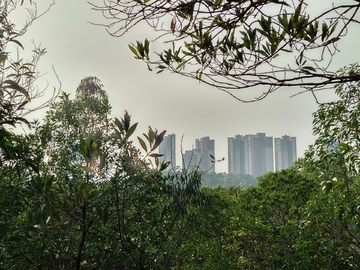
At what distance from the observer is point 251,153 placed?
80062 mm

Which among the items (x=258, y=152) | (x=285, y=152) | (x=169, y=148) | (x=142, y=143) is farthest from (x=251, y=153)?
(x=142, y=143)

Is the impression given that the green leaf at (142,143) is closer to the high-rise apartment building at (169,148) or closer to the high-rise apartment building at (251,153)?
the high-rise apartment building at (169,148)

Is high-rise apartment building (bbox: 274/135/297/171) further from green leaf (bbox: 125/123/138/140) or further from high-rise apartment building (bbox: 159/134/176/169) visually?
green leaf (bbox: 125/123/138/140)

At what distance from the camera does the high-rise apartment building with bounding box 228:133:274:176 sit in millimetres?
78500

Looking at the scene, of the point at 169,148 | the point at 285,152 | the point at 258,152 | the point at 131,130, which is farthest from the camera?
the point at 258,152

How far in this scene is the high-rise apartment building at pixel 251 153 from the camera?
78500mm

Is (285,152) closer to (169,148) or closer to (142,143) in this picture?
(169,148)

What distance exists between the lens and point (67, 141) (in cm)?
396

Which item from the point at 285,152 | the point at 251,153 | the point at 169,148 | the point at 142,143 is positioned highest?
the point at 251,153

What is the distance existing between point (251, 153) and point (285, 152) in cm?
985

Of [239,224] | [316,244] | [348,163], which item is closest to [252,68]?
[348,163]

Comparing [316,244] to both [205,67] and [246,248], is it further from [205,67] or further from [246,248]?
[205,67]

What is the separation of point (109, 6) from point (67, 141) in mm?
3070

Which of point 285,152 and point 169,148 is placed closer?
point 169,148
